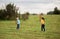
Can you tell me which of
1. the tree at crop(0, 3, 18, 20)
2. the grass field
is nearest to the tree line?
the grass field

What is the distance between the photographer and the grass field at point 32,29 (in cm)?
552

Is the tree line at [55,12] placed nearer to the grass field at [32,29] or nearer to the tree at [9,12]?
the grass field at [32,29]

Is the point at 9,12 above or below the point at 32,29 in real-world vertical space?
above

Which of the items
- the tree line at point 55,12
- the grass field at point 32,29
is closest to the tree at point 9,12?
the grass field at point 32,29

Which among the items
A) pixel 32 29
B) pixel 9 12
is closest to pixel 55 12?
pixel 32 29

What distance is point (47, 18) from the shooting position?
562cm

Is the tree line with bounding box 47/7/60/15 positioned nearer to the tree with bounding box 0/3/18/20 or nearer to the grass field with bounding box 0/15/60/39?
the grass field with bounding box 0/15/60/39

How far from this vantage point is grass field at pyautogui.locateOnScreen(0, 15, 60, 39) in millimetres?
5520

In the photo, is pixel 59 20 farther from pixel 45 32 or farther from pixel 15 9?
pixel 15 9

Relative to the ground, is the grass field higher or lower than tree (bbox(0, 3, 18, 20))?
lower

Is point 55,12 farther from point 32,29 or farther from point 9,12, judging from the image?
point 9,12

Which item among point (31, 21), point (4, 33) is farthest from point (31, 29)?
point (4, 33)

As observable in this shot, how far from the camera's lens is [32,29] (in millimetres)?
5633

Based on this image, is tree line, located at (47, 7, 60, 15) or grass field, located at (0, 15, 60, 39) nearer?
grass field, located at (0, 15, 60, 39)
